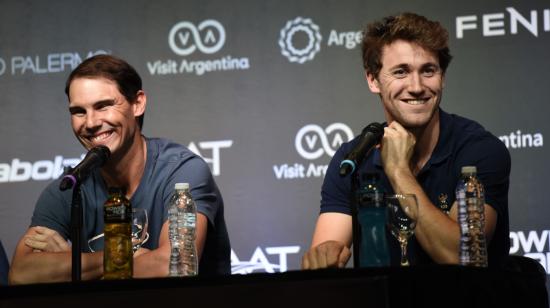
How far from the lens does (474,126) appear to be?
3.56 metres

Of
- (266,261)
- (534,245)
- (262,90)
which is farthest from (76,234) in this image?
(534,245)

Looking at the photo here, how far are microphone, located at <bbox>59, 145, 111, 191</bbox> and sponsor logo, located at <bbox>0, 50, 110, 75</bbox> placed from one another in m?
2.36

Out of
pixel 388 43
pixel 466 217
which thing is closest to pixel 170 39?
pixel 388 43

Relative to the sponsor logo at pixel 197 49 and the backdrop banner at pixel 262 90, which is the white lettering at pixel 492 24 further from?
the sponsor logo at pixel 197 49

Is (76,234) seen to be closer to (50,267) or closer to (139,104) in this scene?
(50,267)

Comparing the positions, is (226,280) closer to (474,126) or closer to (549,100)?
(474,126)

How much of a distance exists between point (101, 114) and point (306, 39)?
1.56 meters

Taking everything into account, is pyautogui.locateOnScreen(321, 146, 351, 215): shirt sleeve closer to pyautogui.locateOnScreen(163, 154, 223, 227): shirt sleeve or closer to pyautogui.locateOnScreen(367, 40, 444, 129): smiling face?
pyautogui.locateOnScreen(367, 40, 444, 129): smiling face

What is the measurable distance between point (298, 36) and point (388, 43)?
55.4 inches

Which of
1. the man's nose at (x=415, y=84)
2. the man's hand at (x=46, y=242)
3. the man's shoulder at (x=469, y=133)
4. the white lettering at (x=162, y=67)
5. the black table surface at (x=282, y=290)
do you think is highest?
the white lettering at (x=162, y=67)

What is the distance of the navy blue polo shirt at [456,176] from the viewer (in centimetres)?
332

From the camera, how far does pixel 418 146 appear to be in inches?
140

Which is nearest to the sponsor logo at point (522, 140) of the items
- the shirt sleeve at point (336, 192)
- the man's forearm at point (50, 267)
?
the shirt sleeve at point (336, 192)

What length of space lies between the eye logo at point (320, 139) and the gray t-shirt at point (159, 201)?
117 cm
